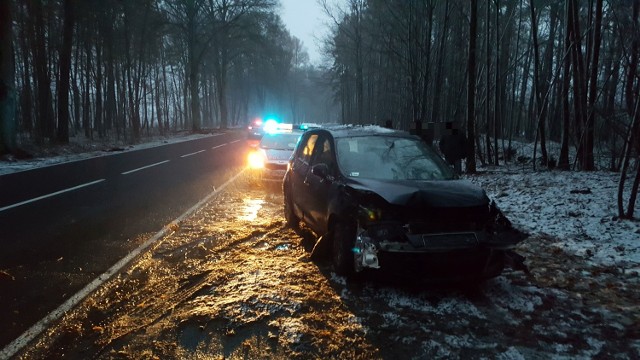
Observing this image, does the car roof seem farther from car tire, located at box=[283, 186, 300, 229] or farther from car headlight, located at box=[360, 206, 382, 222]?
car headlight, located at box=[360, 206, 382, 222]

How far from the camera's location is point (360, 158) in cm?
552

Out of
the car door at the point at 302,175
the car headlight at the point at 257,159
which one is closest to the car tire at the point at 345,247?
the car door at the point at 302,175

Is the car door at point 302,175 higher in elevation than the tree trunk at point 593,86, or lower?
lower

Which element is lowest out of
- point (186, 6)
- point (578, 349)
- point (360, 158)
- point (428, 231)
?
point (578, 349)

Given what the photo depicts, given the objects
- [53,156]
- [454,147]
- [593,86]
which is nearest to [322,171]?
[454,147]

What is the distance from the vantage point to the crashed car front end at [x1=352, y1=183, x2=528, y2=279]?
4.15m

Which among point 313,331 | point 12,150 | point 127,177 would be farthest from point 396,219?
point 12,150

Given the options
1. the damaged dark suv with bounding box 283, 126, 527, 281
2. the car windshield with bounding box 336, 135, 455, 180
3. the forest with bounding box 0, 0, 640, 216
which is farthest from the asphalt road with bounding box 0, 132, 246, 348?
the forest with bounding box 0, 0, 640, 216

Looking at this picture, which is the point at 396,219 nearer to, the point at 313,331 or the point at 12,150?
the point at 313,331

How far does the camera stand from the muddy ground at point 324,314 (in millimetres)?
3410

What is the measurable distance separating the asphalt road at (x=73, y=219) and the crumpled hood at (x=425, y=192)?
328 centimetres

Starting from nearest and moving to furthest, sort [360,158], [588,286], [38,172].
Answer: [588,286]
[360,158]
[38,172]

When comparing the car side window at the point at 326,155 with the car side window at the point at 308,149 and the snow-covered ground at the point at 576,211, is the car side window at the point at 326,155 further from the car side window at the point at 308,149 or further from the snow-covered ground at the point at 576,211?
the snow-covered ground at the point at 576,211

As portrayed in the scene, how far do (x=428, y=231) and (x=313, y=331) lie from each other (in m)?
1.49
